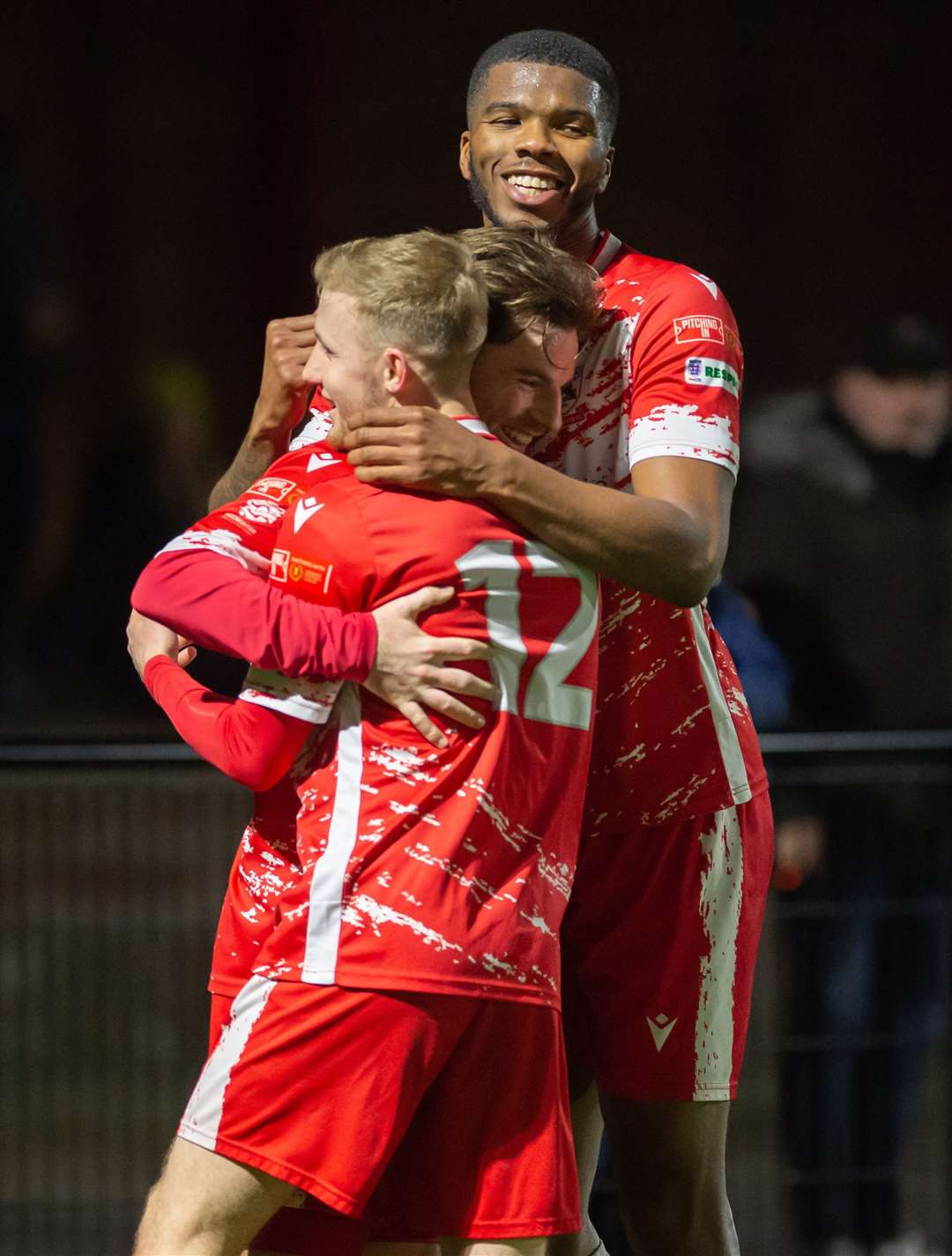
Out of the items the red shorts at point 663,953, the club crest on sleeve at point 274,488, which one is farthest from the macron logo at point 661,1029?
the club crest on sleeve at point 274,488

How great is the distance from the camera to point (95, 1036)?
4.57 meters

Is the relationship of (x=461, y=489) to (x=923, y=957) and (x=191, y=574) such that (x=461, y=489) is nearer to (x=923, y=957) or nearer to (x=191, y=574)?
(x=191, y=574)

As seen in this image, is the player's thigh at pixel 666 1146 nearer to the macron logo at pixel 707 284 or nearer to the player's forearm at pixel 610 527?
the player's forearm at pixel 610 527

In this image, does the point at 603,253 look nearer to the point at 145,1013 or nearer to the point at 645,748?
the point at 645,748

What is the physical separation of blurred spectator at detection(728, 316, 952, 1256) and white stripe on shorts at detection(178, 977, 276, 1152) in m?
2.33

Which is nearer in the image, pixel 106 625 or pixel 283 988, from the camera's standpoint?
pixel 283 988

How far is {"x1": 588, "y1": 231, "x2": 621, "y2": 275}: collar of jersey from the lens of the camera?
2.74 metres

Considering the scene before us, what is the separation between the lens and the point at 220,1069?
2.24 meters

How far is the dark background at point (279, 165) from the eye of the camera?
575 cm

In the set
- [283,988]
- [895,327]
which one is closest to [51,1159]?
[283,988]

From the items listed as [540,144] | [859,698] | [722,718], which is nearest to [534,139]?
[540,144]

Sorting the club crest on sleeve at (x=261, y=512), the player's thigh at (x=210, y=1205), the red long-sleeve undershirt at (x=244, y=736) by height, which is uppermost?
the club crest on sleeve at (x=261, y=512)

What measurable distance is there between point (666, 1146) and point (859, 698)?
10.7 feet

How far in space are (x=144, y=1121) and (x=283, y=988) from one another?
2.55 meters
